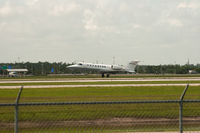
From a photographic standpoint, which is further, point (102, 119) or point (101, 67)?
point (101, 67)

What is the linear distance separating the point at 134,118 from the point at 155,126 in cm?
247

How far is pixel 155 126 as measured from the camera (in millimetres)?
15031

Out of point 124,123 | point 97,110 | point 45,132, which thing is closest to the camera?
point 45,132

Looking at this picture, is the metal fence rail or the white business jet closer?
the metal fence rail

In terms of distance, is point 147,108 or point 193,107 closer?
point 147,108

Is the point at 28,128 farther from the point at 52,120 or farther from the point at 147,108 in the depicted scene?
the point at 147,108

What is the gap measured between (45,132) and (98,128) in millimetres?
2330

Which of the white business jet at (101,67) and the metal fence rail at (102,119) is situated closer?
the metal fence rail at (102,119)

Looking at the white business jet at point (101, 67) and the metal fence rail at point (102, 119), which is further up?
the white business jet at point (101, 67)

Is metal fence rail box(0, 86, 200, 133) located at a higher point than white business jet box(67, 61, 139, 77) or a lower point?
lower

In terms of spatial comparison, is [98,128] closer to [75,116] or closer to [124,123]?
[124,123]

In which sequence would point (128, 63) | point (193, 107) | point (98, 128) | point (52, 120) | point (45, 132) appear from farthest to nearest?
point (128, 63) → point (193, 107) → point (52, 120) → point (98, 128) → point (45, 132)

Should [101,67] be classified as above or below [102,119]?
above

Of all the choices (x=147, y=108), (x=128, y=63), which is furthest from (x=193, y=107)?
(x=128, y=63)
